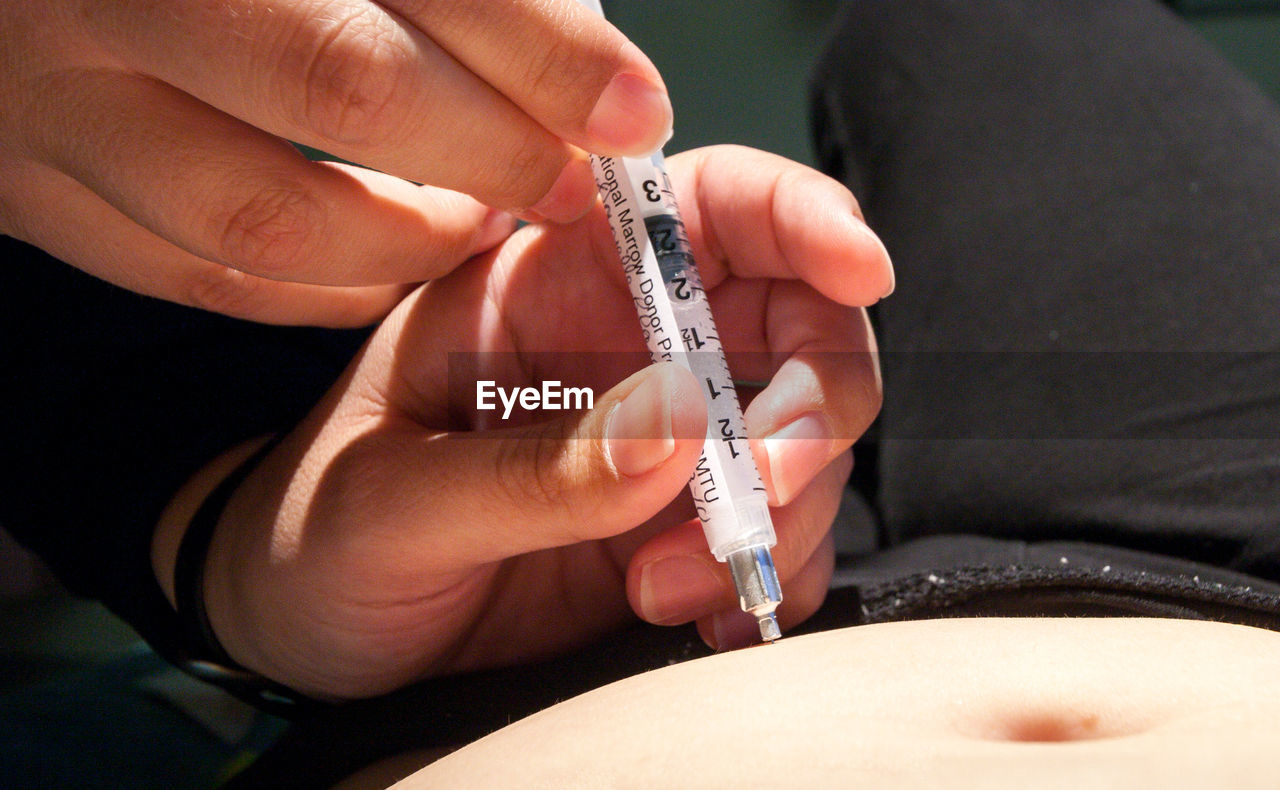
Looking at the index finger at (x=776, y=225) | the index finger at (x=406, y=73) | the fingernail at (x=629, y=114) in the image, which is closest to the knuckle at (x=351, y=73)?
the index finger at (x=406, y=73)

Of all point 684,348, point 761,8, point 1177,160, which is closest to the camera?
point 684,348

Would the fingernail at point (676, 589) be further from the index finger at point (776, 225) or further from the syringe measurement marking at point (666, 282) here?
the index finger at point (776, 225)

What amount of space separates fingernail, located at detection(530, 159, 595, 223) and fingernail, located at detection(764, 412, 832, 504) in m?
0.24

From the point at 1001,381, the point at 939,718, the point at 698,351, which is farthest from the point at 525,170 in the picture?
the point at 1001,381

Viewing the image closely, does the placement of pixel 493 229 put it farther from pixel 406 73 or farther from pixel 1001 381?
pixel 1001 381

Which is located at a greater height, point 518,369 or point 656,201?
point 656,201

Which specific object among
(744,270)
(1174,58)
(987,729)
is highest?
(1174,58)

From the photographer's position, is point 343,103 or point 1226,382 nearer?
point 343,103

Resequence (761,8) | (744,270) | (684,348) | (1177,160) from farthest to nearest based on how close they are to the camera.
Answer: (761,8) → (1177,160) → (744,270) → (684,348)

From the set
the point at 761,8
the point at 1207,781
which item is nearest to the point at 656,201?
the point at 1207,781

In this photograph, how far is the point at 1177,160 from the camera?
32.8 inches

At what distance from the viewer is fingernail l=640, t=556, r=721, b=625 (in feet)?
1.98

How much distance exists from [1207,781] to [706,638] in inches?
13.4

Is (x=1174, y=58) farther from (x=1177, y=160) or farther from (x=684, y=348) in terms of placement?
(x=684, y=348)
